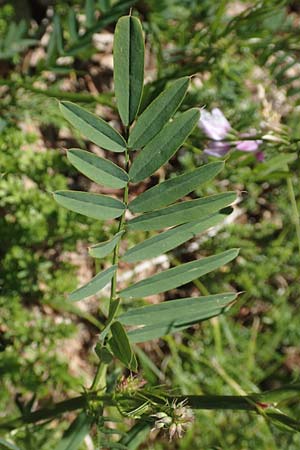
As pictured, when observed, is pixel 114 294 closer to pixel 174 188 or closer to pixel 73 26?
pixel 174 188

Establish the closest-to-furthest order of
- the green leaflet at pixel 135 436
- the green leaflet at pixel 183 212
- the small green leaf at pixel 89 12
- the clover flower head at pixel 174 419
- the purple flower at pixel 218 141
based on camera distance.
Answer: the clover flower head at pixel 174 419 → the green leaflet at pixel 183 212 → the green leaflet at pixel 135 436 → the purple flower at pixel 218 141 → the small green leaf at pixel 89 12

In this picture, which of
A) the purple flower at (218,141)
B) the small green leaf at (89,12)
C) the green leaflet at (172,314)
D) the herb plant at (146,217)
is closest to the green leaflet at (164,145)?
the herb plant at (146,217)

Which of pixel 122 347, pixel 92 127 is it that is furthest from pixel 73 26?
pixel 122 347

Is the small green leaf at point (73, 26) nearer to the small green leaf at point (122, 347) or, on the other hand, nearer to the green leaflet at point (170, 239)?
the green leaflet at point (170, 239)

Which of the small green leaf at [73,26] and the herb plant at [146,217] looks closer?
the herb plant at [146,217]

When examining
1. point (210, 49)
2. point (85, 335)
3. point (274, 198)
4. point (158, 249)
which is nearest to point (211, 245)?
point (274, 198)
